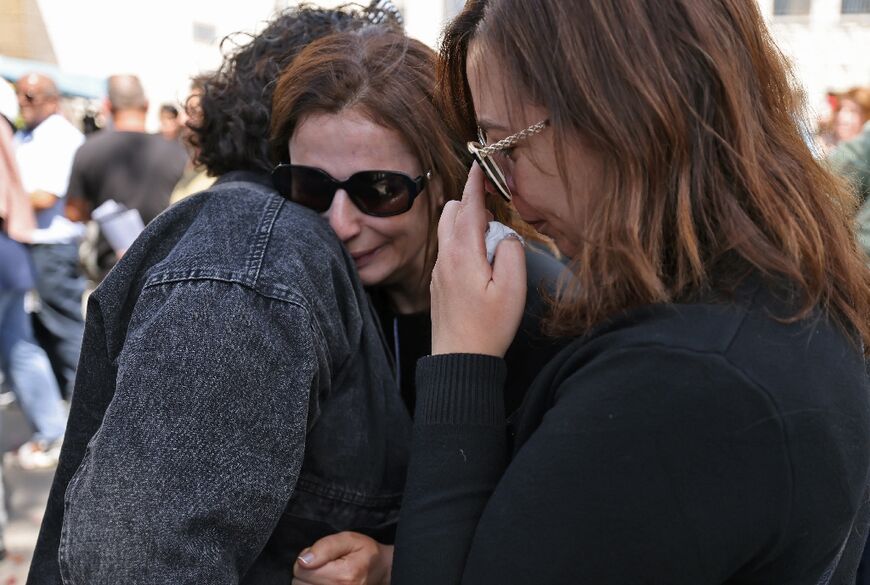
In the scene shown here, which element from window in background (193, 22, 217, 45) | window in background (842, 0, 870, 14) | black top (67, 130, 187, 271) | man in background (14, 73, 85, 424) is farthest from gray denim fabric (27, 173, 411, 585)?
window in background (842, 0, 870, 14)

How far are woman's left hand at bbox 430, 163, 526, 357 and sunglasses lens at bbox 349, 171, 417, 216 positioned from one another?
0.35 m

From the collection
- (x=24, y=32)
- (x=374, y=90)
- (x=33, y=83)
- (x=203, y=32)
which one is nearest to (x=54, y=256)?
(x=33, y=83)

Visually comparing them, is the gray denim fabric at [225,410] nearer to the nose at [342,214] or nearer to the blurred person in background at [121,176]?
the nose at [342,214]

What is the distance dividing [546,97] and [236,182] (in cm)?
68

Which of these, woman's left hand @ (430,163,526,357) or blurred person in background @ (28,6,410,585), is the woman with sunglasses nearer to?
woman's left hand @ (430,163,526,357)

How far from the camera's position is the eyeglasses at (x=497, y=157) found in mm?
1366

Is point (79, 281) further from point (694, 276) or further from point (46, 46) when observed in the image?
point (46, 46)

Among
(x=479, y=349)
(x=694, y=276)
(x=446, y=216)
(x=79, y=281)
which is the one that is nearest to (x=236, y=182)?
(x=446, y=216)

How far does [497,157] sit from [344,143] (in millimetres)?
459

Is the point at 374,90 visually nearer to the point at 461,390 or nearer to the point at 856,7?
the point at 461,390

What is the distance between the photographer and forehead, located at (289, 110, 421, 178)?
179 centimetres

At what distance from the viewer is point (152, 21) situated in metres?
16.2

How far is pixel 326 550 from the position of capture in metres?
1.53

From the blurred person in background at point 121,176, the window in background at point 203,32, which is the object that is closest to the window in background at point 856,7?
the window in background at point 203,32
